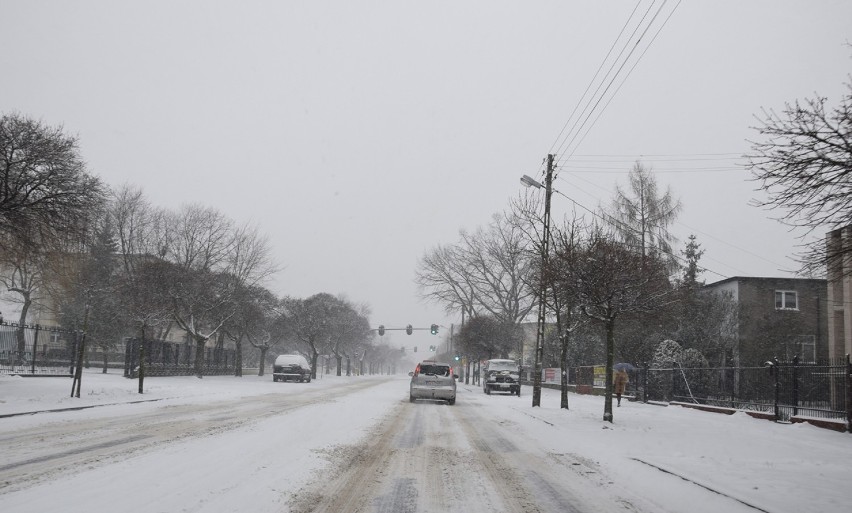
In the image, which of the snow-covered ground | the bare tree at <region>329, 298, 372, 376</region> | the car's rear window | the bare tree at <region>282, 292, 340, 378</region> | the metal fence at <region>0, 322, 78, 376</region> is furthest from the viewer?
the bare tree at <region>329, 298, 372, 376</region>

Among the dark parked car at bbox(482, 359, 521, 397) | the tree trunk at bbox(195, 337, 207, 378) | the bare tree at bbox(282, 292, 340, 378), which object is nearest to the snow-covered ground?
the dark parked car at bbox(482, 359, 521, 397)

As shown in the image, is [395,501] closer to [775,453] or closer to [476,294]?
[775,453]

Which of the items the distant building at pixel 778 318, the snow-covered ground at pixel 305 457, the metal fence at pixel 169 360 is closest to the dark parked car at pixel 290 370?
the metal fence at pixel 169 360

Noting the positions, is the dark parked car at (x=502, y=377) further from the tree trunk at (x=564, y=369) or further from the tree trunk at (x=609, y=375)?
the tree trunk at (x=609, y=375)

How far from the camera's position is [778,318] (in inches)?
1313

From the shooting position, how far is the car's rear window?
2208 cm

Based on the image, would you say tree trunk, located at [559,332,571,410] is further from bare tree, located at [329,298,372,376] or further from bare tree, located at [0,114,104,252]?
bare tree, located at [329,298,372,376]

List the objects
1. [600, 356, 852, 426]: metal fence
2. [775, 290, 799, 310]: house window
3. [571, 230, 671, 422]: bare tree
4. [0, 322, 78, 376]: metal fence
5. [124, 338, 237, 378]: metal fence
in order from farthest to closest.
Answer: [775, 290, 799, 310]: house window
[124, 338, 237, 378]: metal fence
[0, 322, 78, 376]: metal fence
[571, 230, 671, 422]: bare tree
[600, 356, 852, 426]: metal fence

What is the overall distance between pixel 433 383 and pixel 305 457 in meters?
13.8

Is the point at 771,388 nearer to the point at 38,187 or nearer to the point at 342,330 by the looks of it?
the point at 38,187

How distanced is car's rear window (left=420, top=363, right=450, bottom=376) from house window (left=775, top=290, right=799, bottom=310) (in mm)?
24246

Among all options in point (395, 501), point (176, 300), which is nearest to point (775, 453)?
point (395, 501)

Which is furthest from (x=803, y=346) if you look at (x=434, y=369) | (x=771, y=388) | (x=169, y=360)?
(x=169, y=360)

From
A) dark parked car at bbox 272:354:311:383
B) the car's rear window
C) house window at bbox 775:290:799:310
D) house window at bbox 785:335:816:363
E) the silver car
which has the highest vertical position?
house window at bbox 775:290:799:310
